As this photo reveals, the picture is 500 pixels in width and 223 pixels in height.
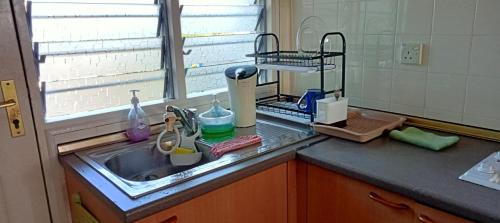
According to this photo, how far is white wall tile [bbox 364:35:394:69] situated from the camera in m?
1.53

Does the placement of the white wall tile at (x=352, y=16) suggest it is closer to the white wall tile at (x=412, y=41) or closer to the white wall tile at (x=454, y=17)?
the white wall tile at (x=412, y=41)

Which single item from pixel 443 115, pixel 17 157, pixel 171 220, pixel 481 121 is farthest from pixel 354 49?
pixel 17 157

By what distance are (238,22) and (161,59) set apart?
484mm

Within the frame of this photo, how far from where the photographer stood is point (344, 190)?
1.17 m

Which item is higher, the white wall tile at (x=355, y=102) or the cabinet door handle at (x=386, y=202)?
the white wall tile at (x=355, y=102)

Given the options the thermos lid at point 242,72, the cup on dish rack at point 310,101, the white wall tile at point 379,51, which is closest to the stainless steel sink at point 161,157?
the cup on dish rack at point 310,101

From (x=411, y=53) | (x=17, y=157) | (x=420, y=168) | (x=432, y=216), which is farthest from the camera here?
(x=411, y=53)

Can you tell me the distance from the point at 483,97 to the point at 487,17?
0.28 metres

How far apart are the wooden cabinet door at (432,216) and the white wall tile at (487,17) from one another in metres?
0.69

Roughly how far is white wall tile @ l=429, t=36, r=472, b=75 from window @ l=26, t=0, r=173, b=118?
1.08 metres

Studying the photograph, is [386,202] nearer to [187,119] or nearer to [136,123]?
[187,119]

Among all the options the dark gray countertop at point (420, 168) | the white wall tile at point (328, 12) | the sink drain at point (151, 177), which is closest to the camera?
the dark gray countertop at point (420, 168)

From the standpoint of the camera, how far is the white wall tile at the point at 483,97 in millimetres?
1274

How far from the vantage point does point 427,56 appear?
1425mm
